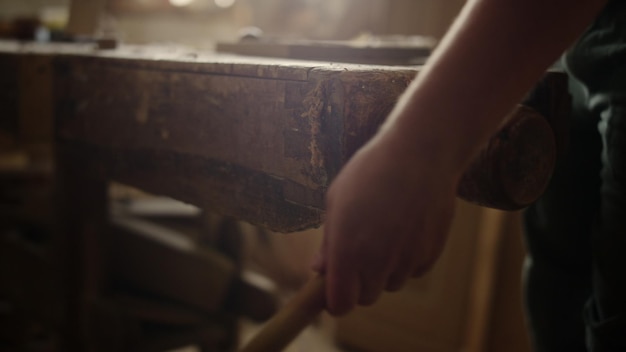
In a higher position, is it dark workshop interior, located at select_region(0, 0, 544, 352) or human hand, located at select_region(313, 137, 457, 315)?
human hand, located at select_region(313, 137, 457, 315)

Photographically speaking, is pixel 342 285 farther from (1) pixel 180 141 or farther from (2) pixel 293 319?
(1) pixel 180 141

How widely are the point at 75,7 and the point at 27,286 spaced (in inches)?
26.5

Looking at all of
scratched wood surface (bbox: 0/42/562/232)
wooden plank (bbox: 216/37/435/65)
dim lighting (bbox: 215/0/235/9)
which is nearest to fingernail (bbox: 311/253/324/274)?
scratched wood surface (bbox: 0/42/562/232)

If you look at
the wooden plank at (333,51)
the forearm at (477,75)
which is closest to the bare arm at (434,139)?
the forearm at (477,75)

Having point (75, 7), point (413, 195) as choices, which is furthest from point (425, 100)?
point (75, 7)

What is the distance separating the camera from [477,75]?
386 millimetres

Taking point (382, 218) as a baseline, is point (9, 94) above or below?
below

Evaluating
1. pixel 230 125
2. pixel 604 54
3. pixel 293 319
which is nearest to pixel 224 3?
pixel 230 125

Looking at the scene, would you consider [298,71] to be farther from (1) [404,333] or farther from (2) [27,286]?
(1) [404,333]

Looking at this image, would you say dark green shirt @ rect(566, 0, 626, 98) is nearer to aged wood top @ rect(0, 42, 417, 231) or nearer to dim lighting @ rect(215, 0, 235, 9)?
aged wood top @ rect(0, 42, 417, 231)

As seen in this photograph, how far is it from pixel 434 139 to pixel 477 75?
52 mm

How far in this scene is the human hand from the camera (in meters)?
0.38

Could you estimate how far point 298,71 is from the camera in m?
0.54

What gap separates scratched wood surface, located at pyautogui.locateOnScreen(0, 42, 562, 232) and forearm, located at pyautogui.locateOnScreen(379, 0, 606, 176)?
11 centimetres
